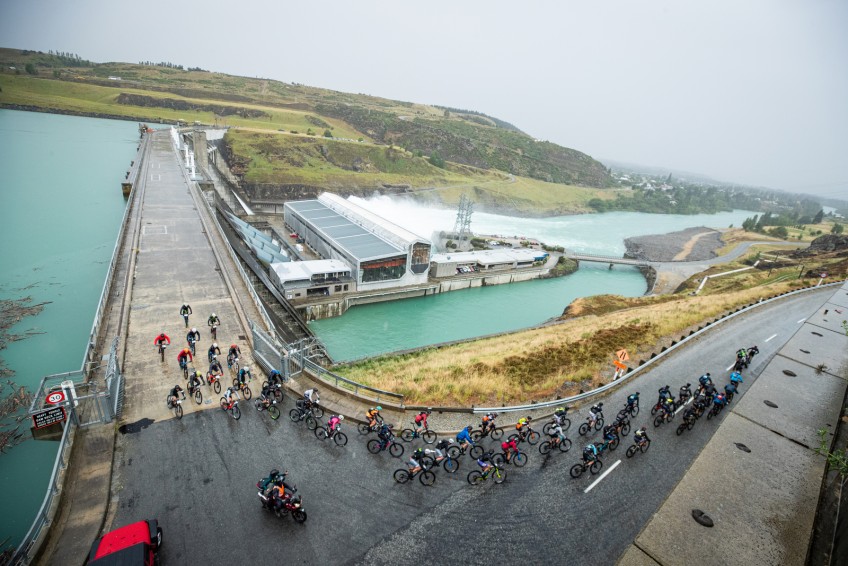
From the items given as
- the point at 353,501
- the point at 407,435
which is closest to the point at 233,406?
the point at 353,501

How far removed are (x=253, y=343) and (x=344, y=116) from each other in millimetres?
188320

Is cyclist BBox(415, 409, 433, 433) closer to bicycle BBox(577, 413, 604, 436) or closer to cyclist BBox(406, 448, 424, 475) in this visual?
cyclist BBox(406, 448, 424, 475)

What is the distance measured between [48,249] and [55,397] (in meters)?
41.9

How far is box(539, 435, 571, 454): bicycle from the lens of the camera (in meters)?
16.5

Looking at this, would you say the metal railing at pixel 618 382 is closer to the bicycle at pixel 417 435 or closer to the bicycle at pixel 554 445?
the bicycle at pixel 554 445

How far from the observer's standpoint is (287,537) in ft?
39.9

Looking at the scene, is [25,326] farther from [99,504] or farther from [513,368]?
[513,368]

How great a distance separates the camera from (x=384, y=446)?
15.7 m

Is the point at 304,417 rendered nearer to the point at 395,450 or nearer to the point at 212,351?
the point at 395,450

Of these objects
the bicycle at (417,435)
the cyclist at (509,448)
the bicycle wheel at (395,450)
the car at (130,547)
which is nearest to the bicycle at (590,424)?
the cyclist at (509,448)

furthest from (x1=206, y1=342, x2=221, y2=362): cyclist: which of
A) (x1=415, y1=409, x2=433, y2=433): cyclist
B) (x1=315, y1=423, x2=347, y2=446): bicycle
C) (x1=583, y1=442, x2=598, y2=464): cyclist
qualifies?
(x1=583, y1=442, x2=598, y2=464): cyclist

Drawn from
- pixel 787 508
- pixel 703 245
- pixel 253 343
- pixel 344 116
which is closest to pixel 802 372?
pixel 787 508

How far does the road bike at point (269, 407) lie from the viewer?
1684 centimetres

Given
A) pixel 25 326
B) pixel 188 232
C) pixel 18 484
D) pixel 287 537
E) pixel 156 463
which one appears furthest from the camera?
pixel 188 232
